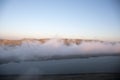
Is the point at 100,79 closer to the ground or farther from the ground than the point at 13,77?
closer to the ground

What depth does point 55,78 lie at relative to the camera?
16.2m

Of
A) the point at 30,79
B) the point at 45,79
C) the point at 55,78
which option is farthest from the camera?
the point at 55,78

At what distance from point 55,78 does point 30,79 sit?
144 inches

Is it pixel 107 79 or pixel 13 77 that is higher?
pixel 13 77

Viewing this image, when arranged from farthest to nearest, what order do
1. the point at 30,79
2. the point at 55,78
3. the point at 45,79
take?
Result: the point at 55,78, the point at 45,79, the point at 30,79

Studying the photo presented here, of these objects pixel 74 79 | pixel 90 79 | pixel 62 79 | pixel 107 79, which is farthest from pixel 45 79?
pixel 107 79

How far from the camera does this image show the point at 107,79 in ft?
43.1

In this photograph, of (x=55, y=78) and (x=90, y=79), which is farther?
(x=55, y=78)

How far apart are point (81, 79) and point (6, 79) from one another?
5.74 meters

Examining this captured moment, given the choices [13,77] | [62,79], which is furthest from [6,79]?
[62,79]

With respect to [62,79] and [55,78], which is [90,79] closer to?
[62,79]

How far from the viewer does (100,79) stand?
44.6 feet

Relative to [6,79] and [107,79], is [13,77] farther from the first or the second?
[107,79]

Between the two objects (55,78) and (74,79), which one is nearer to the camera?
(74,79)
